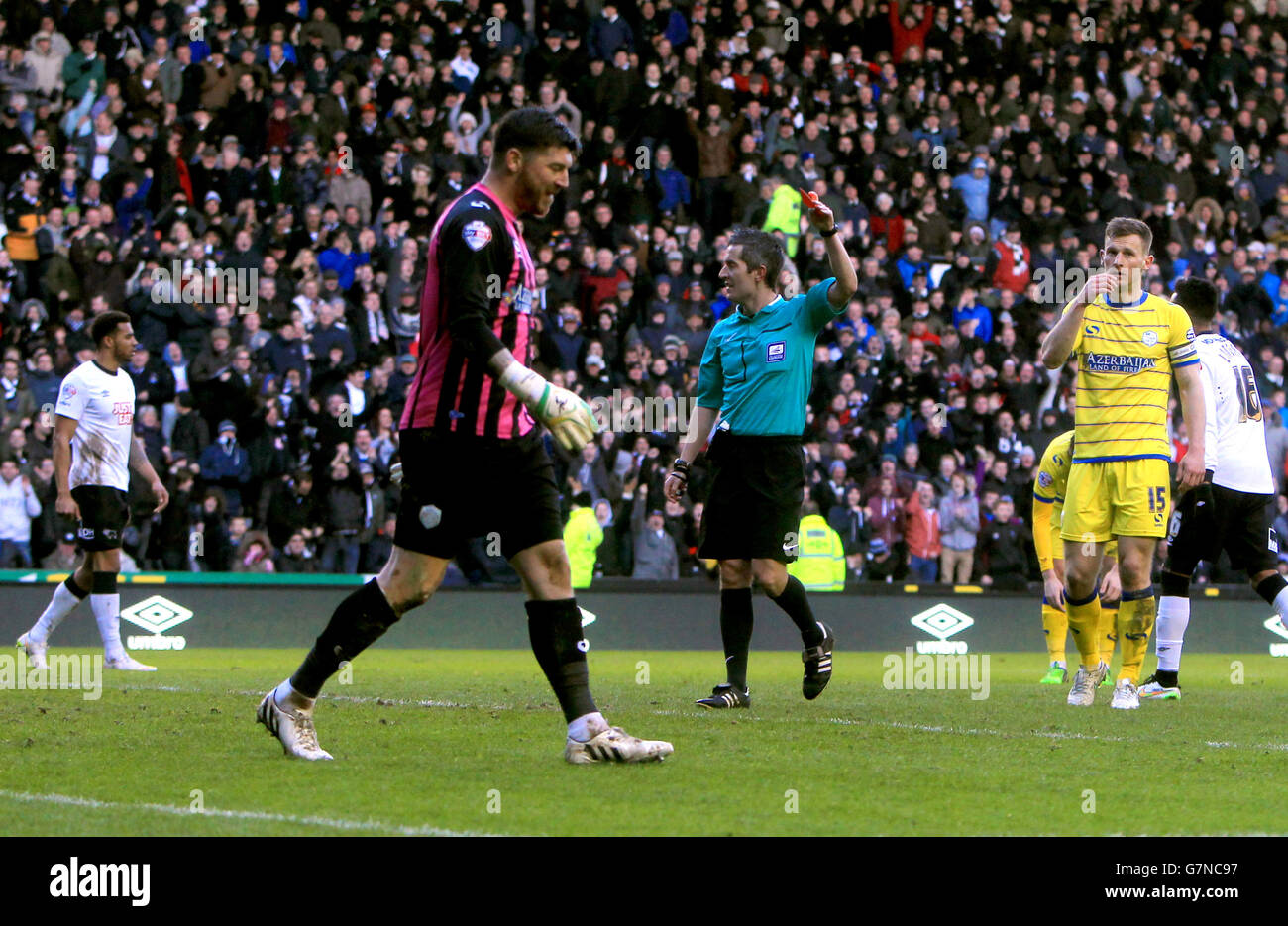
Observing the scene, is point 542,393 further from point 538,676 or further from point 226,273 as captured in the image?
point 226,273

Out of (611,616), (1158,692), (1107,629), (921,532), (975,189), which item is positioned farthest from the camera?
(975,189)

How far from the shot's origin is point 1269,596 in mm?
10336

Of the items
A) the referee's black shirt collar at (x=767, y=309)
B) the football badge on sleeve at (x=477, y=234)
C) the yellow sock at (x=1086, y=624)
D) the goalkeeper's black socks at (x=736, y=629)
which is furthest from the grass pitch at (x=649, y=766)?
the referee's black shirt collar at (x=767, y=309)

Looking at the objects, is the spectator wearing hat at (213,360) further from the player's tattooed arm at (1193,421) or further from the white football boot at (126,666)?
the player's tattooed arm at (1193,421)

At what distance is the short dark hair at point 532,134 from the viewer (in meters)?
6.55

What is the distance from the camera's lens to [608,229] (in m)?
21.6

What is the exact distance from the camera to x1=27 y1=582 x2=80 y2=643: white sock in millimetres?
11977

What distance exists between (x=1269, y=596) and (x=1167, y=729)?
2399 millimetres

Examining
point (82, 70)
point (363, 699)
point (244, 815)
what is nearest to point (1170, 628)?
point (363, 699)

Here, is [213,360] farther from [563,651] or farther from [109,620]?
[563,651]

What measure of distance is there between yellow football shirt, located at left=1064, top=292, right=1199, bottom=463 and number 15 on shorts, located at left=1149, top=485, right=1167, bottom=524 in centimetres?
18

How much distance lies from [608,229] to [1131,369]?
42.8 feet
